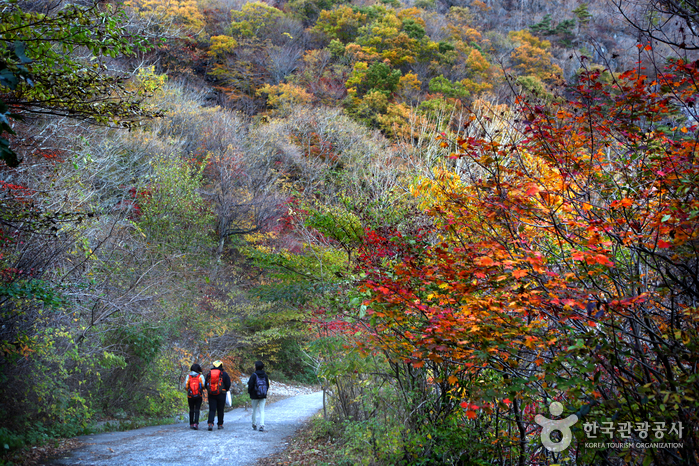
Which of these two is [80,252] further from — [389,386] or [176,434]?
[389,386]

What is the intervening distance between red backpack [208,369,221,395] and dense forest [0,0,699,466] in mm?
1885

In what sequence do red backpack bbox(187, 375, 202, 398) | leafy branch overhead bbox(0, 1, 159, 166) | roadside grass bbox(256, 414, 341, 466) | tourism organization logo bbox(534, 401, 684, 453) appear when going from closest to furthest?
tourism organization logo bbox(534, 401, 684, 453) < leafy branch overhead bbox(0, 1, 159, 166) < roadside grass bbox(256, 414, 341, 466) < red backpack bbox(187, 375, 202, 398)

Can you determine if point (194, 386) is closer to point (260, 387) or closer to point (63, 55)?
point (260, 387)

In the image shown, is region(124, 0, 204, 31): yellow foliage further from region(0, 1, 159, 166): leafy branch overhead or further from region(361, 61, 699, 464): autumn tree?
region(361, 61, 699, 464): autumn tree

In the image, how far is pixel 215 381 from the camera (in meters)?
9.01

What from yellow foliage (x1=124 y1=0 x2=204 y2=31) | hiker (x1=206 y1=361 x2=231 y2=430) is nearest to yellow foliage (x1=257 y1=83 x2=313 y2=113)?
yellow foliage (x1=124 y1=0 x2=204 y2=31)

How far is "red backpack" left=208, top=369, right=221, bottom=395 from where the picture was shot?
898 cm

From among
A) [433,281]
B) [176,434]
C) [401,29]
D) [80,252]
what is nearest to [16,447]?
[176,434]

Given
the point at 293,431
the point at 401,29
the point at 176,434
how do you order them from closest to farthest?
the point at 176,434, the point at 293,431, the point at 401,29

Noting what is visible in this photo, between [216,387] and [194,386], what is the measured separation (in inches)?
18.1

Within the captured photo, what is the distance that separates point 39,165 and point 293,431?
7.27 metres

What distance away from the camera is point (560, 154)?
3521 mm

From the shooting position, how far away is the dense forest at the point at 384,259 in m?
2.78

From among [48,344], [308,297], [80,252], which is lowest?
[48,344]
